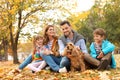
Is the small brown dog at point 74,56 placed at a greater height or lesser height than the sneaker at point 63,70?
greater

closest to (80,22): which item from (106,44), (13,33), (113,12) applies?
(113,12)

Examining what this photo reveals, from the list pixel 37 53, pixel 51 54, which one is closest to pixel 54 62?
pixel 51 54

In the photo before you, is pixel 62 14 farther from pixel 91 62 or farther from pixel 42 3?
pixel 91 62

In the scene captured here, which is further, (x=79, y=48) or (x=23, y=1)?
(x=23, y=1)

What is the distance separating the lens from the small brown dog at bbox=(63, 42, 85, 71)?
743 centimetres

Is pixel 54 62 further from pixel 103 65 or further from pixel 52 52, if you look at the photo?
pixel 103 65

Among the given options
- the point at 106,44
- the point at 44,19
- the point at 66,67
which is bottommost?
the point at 66,67

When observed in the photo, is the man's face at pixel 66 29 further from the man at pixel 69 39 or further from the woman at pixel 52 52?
the woman at pixel 52 52

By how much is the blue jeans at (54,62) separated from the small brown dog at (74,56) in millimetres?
152

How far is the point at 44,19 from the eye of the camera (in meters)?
24.5

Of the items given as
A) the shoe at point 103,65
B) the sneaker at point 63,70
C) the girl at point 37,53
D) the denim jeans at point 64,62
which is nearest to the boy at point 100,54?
the shoe at point 103,65

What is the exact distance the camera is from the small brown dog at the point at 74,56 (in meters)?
7.43

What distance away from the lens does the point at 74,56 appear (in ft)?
24.7

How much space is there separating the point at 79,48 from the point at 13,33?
61.5 ft
